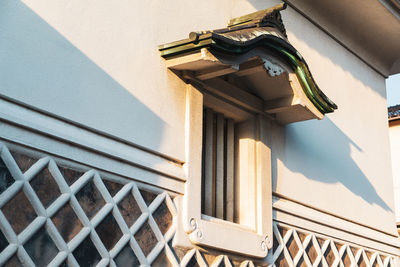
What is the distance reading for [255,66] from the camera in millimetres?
6289

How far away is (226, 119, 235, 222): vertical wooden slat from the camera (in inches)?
263

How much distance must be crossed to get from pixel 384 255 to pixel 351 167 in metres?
1.48

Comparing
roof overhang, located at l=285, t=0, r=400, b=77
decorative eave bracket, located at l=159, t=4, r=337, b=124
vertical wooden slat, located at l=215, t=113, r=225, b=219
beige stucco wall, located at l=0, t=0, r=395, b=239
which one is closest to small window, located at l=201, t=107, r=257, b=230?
vertical wooden slat, located at l=215, t=113, r=225, b=219

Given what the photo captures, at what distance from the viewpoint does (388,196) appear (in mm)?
9398

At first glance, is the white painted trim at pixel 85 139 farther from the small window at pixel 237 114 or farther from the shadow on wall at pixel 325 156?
the shadow on wall at pixel 325 156

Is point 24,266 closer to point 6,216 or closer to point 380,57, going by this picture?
point 6,216

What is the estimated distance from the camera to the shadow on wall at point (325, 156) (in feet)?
→ 25.0

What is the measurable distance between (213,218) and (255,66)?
1.59 m

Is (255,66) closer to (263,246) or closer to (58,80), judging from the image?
(263,246)

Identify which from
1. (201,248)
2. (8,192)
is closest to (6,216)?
(8,192)

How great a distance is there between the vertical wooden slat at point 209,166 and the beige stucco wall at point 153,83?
1.82 feet

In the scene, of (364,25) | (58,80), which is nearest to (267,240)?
(58,80)

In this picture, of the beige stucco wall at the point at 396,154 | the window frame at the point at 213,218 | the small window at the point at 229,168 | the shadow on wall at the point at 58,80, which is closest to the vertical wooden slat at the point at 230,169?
the small window at the point at 229,168

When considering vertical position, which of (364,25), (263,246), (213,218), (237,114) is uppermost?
(364,25)
